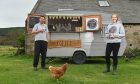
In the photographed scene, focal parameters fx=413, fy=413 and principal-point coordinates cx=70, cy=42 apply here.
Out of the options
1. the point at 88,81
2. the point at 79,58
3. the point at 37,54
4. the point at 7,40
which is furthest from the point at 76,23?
the point at 7,40

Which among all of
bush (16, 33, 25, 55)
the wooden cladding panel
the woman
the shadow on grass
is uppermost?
the woman

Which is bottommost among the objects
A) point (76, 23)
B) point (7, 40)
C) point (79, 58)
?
point (7, 40)

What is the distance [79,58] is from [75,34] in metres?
1.09

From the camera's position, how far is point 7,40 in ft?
155

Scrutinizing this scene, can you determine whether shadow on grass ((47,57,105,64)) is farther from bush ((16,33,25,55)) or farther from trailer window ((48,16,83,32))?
bush ((16,33,25,55))

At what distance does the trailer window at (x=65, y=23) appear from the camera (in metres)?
18.3

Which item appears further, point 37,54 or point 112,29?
point 37,54

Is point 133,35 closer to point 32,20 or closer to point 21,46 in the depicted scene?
point 21,46

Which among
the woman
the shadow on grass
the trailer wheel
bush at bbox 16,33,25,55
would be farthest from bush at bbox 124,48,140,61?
the woman

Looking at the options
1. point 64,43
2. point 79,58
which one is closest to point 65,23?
point 64,43

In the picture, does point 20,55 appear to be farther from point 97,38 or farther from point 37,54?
point 37,54

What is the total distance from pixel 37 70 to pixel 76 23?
15.4 feet

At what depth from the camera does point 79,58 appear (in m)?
18.5

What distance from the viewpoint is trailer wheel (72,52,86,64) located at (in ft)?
60.6
